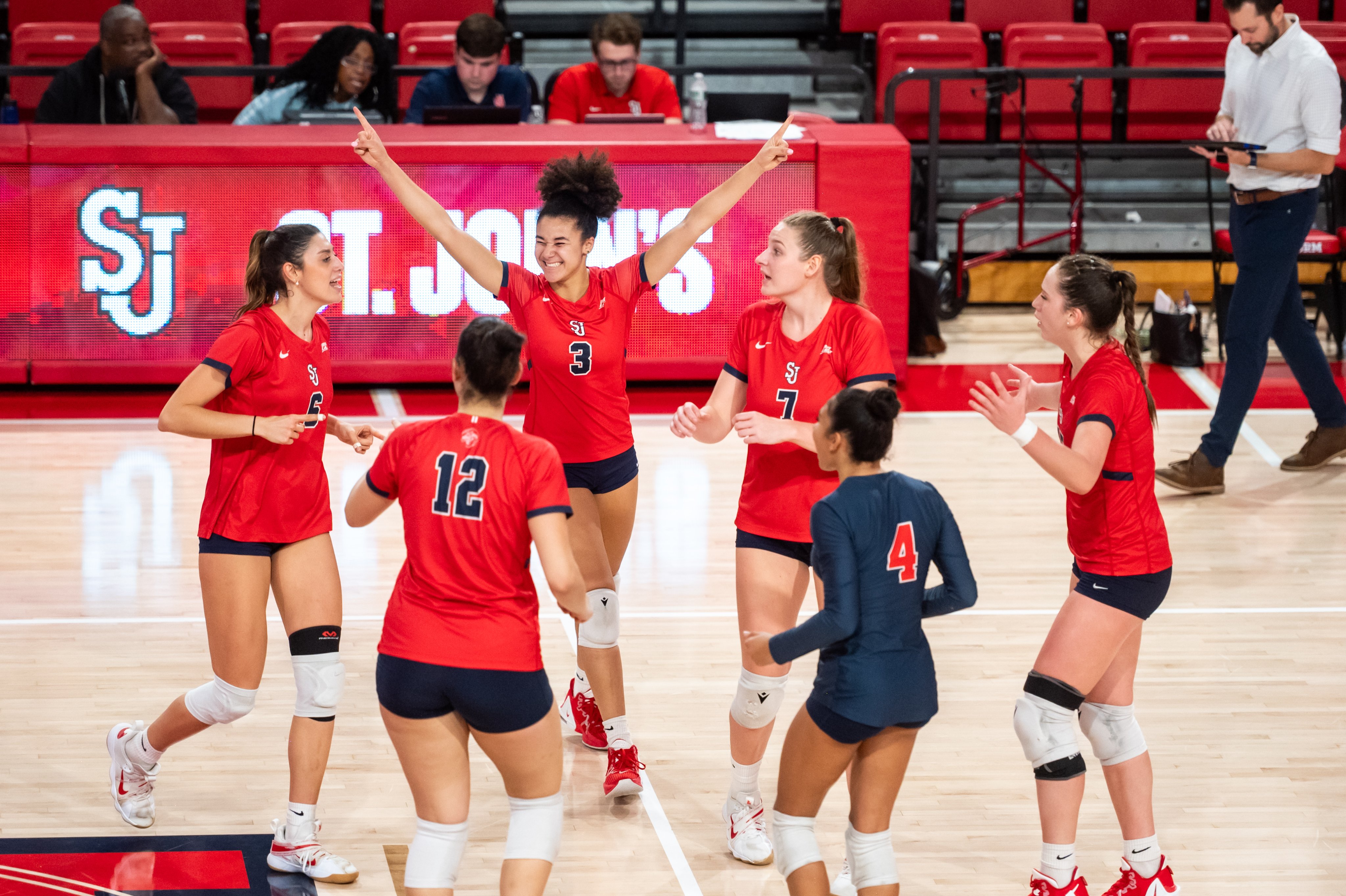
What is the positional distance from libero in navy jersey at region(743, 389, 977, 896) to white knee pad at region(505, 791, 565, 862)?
0.54 metres

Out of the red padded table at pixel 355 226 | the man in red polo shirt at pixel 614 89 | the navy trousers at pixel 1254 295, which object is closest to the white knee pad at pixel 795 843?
the navy trousers at pixel 1254 295

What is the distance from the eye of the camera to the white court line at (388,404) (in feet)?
28.8

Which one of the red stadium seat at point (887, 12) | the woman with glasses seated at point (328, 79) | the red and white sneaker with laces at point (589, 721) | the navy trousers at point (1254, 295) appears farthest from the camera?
the red stadium seat at point (887, 12)

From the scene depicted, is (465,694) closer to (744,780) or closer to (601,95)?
(744,780)

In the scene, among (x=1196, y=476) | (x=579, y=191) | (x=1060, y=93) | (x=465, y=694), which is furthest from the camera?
(x=1060, y=93)

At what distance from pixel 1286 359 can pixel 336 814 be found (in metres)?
5.58

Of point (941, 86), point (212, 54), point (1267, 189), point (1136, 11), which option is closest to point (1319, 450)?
point (1267, 189)

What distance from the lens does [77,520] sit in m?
7.11

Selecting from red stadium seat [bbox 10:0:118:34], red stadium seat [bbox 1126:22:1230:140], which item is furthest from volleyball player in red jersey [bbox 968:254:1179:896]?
red stadium seat [bbox 10:0:118:34]

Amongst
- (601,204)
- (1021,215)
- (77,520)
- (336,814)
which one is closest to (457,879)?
(336,814)

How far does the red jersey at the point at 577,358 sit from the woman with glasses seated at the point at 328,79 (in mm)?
5270

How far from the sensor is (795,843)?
11.5ft

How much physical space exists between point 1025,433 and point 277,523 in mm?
2055

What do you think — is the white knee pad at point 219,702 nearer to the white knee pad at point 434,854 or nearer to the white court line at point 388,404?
the white knee pad at point 434,854
